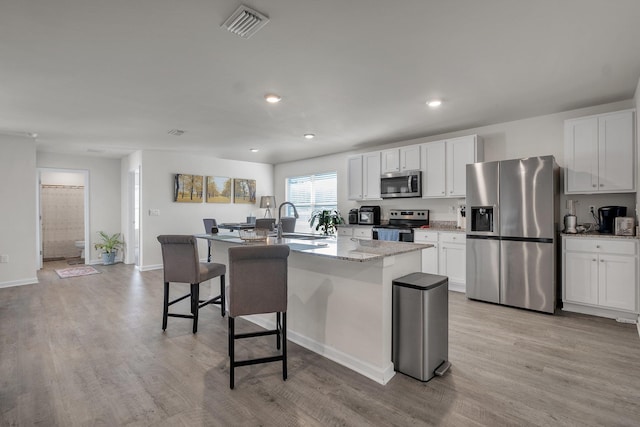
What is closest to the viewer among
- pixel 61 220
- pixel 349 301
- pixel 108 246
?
pixel 349 301

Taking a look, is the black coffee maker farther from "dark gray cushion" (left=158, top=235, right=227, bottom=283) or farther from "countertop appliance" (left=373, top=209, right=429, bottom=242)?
"dark gray cushion" (left=158, top=235, right=227, bottom=283)

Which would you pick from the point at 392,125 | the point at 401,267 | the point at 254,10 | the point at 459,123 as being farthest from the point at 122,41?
the point at 459,123

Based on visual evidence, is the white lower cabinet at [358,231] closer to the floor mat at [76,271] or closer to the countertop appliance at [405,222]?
the countertop appliance at [405,222]

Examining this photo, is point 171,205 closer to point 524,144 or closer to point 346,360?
point 346,360

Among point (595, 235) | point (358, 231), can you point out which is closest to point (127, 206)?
point (358, 231)

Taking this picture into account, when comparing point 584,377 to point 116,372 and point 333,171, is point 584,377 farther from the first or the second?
point 333,171

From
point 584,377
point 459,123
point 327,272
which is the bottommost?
point 584,377

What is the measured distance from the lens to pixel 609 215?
11.7 ft

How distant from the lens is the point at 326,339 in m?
2.62

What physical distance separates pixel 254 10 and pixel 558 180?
13.2 ft

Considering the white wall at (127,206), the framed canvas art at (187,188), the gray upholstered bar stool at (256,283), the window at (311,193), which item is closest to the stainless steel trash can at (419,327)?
the gray upholstered bar stool at (256,283)

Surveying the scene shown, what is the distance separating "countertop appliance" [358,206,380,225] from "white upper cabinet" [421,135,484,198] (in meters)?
1.04

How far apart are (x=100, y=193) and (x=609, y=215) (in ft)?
29.7

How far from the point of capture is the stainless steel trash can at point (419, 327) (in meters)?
2.21
